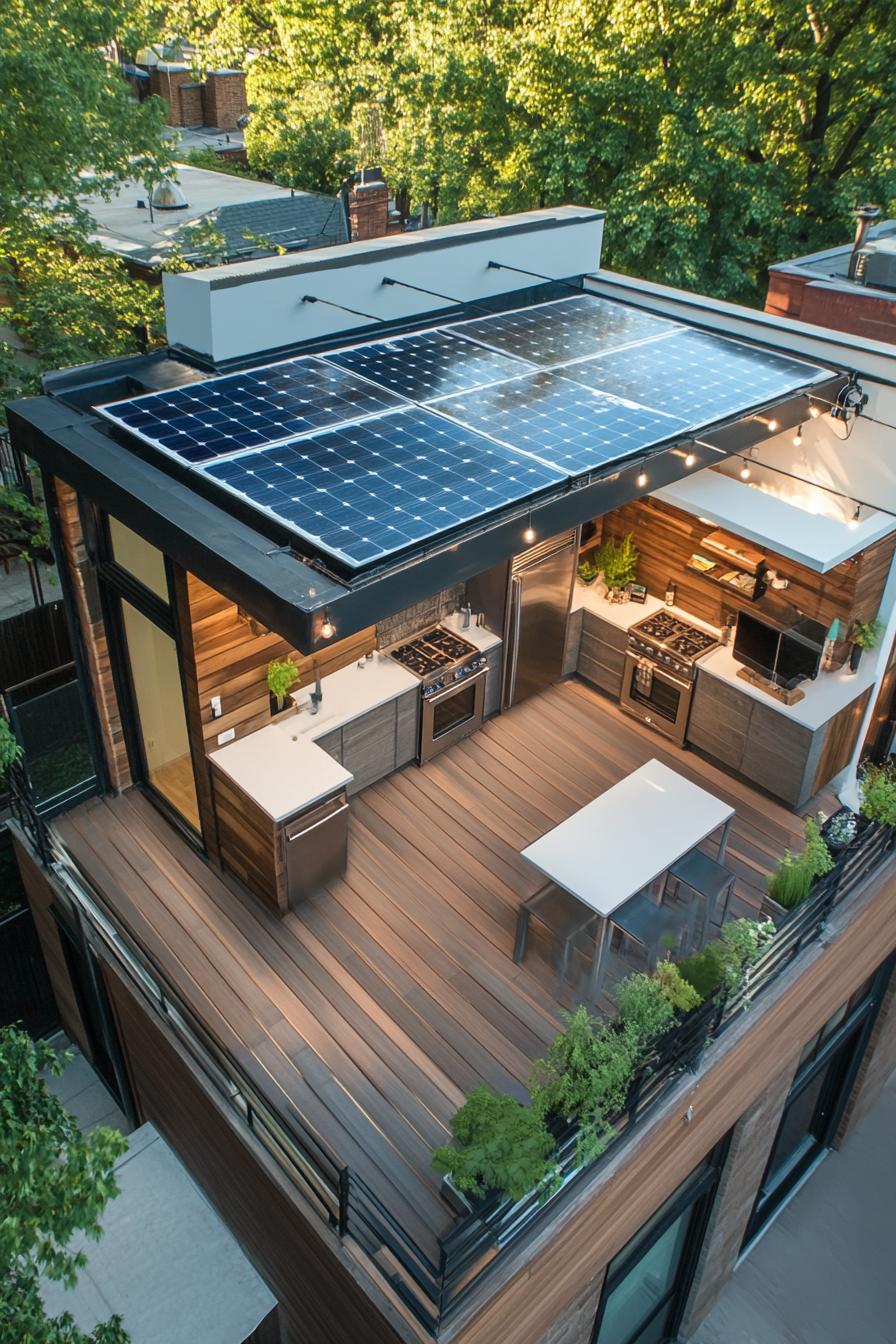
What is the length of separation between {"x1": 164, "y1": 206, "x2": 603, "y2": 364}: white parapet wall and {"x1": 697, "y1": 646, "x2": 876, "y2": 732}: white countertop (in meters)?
4.90

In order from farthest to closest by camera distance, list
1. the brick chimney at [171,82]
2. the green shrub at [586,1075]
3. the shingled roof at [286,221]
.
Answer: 1. the brick chimney at [171,82]
2. the shingled roof at [286,221]
3. the green shrub at [586,1075]

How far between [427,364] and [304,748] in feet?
12.8

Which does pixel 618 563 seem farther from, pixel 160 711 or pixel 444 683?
pixel 160 711

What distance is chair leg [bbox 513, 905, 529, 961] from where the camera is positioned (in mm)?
8773

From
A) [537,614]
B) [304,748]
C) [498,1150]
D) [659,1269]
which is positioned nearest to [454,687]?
[537,614]

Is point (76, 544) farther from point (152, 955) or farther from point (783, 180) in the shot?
point (783, 180)

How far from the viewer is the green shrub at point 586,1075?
6.84 m

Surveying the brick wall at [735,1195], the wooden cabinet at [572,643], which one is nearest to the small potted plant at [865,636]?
the wooden cabinet at [572,643]

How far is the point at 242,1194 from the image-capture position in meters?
8.38

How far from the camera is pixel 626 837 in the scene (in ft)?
29.2

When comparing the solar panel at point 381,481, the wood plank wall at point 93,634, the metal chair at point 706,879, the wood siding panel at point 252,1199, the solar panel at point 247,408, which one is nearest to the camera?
the wood siding panel at point 252,1199

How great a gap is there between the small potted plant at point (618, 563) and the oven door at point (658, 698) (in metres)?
0.91

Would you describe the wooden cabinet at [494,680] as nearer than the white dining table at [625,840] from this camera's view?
No

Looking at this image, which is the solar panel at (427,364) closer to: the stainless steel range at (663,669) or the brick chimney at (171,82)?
the stainless steel range at (663,669)
